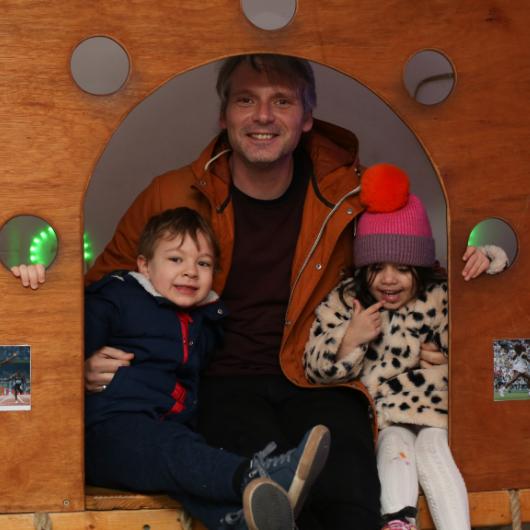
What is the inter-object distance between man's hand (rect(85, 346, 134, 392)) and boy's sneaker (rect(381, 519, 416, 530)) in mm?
734

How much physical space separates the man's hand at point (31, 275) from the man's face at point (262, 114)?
717 millimetres

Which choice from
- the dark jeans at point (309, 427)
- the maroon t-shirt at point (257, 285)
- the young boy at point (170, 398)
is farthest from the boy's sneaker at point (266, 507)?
the maroon t-shirt at point (257, 285)

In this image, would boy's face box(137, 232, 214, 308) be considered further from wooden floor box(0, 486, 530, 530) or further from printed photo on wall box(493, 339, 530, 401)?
printed photo on wall box(493, 339, 530, 401)

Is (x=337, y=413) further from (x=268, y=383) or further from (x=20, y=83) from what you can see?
(x=20, y=83)

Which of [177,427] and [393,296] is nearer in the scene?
[177,427]

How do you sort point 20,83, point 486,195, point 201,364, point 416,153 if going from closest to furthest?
point 20,83, point 486,195, point 201,364, point 416,153

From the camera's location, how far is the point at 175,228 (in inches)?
119

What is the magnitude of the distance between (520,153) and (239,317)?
0.85 meters

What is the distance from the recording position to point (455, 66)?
289 centimetres

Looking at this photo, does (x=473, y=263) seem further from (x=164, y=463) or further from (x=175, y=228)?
(x=164, y=463)

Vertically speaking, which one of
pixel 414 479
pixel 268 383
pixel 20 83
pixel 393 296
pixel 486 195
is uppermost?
pixel 20 83

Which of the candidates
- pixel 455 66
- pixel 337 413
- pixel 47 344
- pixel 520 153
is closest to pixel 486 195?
pixel 520 153

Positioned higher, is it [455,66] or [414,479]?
[455,66]

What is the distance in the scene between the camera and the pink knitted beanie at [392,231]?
3068 millimetres
